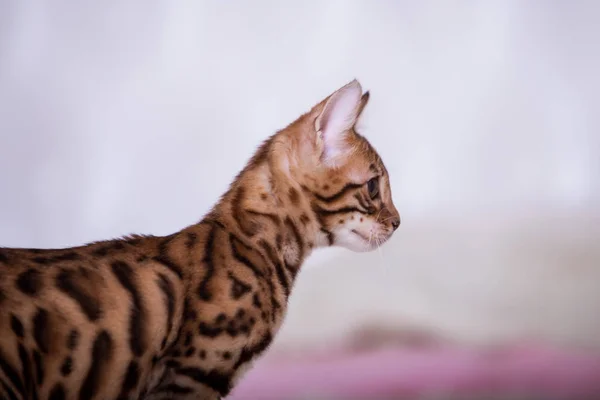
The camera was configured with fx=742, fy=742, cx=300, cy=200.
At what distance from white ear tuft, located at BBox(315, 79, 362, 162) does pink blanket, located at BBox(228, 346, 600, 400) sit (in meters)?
0.60

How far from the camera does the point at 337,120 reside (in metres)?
1.57

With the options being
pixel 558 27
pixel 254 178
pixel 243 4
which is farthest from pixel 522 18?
pixel 254 178

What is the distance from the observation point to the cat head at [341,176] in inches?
60.3

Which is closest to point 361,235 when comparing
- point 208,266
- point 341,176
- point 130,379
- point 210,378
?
point 341,176

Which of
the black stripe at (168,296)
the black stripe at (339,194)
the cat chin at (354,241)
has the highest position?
the black stripe at (339,194)

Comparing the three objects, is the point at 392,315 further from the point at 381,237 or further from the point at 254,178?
the point at 254,178

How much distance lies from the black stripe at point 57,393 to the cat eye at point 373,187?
0.73 metres

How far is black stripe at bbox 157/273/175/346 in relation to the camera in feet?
4.36

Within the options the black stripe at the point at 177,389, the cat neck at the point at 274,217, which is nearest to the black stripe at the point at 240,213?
the cat neck at the point at 274,217

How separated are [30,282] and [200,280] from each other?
11.7 inches

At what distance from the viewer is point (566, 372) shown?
1.90 meters

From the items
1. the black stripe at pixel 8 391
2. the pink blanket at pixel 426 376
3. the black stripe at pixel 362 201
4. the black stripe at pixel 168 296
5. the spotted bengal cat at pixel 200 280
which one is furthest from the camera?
the pink blanket at pixel 426 376

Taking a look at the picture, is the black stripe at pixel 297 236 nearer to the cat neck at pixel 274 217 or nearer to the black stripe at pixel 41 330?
the cat neck at pixel 274 217

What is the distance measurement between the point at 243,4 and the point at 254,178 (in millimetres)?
626
